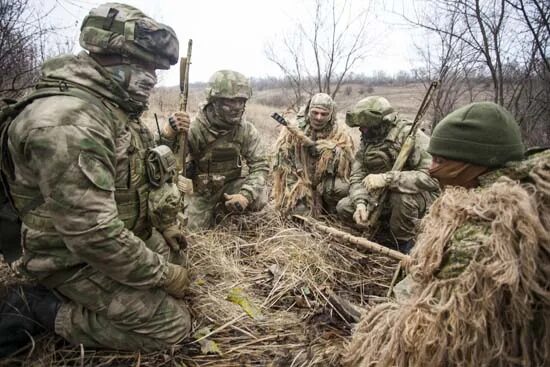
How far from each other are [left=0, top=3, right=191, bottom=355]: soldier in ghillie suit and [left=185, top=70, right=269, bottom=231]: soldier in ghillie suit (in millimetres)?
1835

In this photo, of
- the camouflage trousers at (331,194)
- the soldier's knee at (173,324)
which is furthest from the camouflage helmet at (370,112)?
the soldier's knee at (173,324)

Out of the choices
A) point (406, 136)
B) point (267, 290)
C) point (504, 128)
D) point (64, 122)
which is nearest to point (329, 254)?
point (267, 290)

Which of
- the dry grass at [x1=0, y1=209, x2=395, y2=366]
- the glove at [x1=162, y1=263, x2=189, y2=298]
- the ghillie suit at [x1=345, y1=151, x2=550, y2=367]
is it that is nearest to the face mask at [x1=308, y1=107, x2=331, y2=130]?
the dry grass at [x1=0, y1=209, x2=395, y2=366]

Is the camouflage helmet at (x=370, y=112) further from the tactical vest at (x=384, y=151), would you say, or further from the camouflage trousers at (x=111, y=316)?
the camouflage trousers at (x=111, y=316)

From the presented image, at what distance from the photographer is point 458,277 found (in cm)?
134

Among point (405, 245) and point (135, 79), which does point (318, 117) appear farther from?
point (135, 79)

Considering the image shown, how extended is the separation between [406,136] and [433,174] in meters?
2.42

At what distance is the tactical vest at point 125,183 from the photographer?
1.97 metres

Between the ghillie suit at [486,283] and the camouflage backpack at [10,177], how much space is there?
1.75 metres

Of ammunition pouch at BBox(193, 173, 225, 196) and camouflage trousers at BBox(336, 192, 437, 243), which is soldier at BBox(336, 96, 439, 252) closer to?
camouflage trousers at BBox(336, 192, 437, 243)

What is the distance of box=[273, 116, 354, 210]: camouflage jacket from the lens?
15.8 feet

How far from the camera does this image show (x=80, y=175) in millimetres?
1766

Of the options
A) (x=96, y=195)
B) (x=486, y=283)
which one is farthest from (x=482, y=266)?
(x=96, y=195)

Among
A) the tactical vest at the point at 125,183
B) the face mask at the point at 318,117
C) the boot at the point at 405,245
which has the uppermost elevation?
the face mask at the point at 318,117
